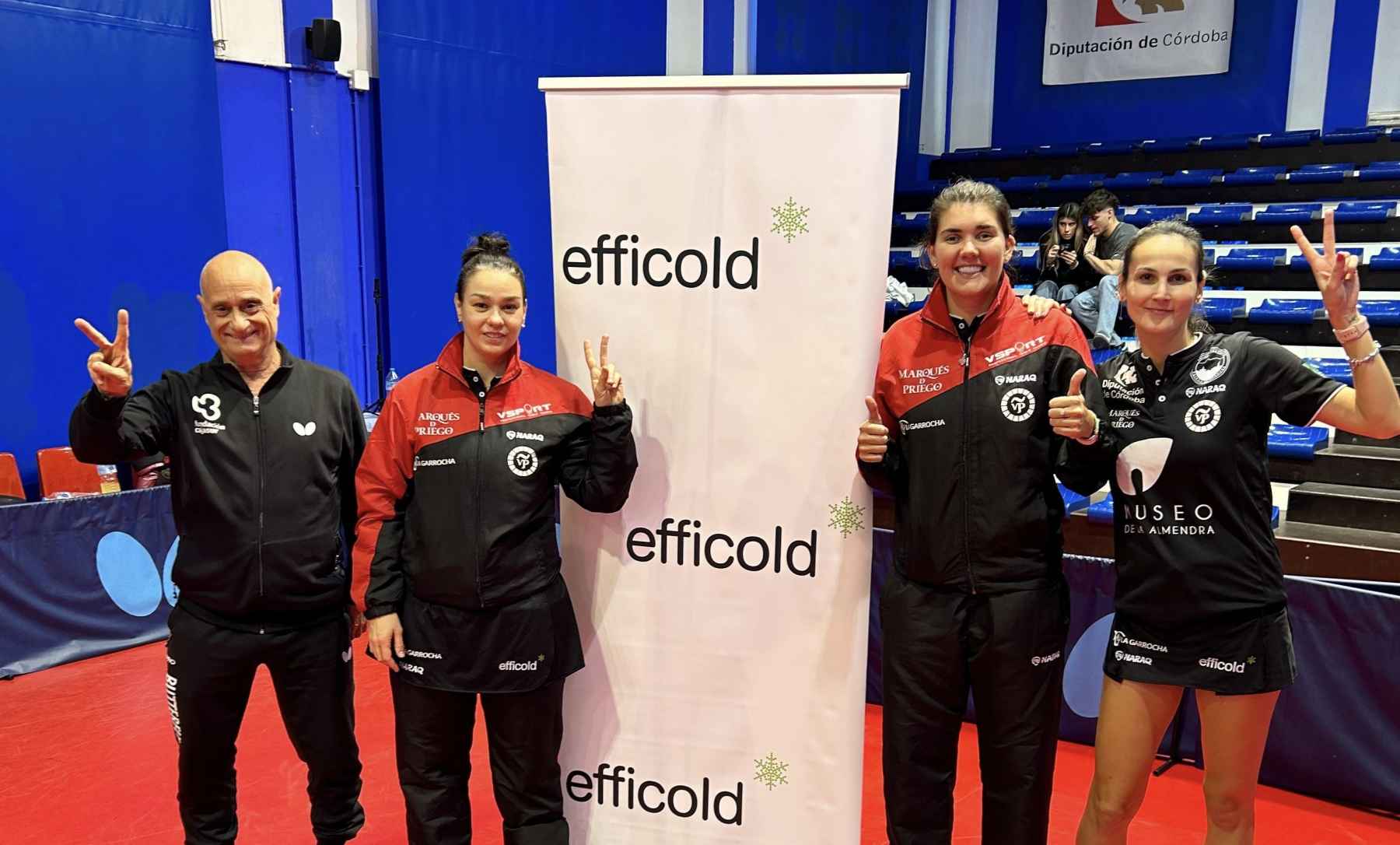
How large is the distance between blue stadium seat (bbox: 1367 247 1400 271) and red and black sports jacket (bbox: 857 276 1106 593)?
724 cm

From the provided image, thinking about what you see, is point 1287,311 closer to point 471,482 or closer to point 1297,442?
point 1297,442

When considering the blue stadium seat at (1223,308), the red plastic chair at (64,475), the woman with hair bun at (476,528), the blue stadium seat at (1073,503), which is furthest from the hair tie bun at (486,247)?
the blue stadium seat at (1223,308)

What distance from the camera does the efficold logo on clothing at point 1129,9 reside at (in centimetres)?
1122

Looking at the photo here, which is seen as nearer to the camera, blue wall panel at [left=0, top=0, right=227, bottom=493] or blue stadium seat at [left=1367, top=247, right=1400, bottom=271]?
blue wall panel at [left=0, top=0, right=227, bottom=493]

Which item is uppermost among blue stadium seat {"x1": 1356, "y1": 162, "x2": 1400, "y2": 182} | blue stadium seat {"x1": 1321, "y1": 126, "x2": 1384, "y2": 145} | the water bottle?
blue stadium seat {"x1": 1321, "y1": 126, "x2": 1384, "y2": 145}

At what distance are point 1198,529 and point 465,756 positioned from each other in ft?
5.95

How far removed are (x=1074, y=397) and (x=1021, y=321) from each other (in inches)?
11.3

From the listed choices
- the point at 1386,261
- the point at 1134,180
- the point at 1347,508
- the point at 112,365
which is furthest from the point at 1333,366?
the point at 112,365

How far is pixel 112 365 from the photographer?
235cm

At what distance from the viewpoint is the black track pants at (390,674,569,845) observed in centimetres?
245

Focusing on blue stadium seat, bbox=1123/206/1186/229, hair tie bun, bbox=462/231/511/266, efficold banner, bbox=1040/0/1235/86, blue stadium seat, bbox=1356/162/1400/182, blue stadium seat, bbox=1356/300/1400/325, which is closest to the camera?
hair tie bun, bbox=462/231/511/266

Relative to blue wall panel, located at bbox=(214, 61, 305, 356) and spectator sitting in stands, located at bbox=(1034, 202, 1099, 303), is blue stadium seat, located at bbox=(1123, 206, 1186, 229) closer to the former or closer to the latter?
spectator sitting in stands, located at bbox=(1034, 202, 1099, 303)

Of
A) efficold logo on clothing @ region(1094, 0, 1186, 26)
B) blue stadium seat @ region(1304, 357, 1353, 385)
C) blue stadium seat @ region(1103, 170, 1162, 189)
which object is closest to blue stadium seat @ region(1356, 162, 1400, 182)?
blue stadium seat @ region(1103, 170, 1162, 189)

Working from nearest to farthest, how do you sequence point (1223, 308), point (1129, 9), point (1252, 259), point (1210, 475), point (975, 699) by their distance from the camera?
point (1210, 475) → point (975, 699) → point (1223, 308) → point (1252, 259) → point (1129, 9)
